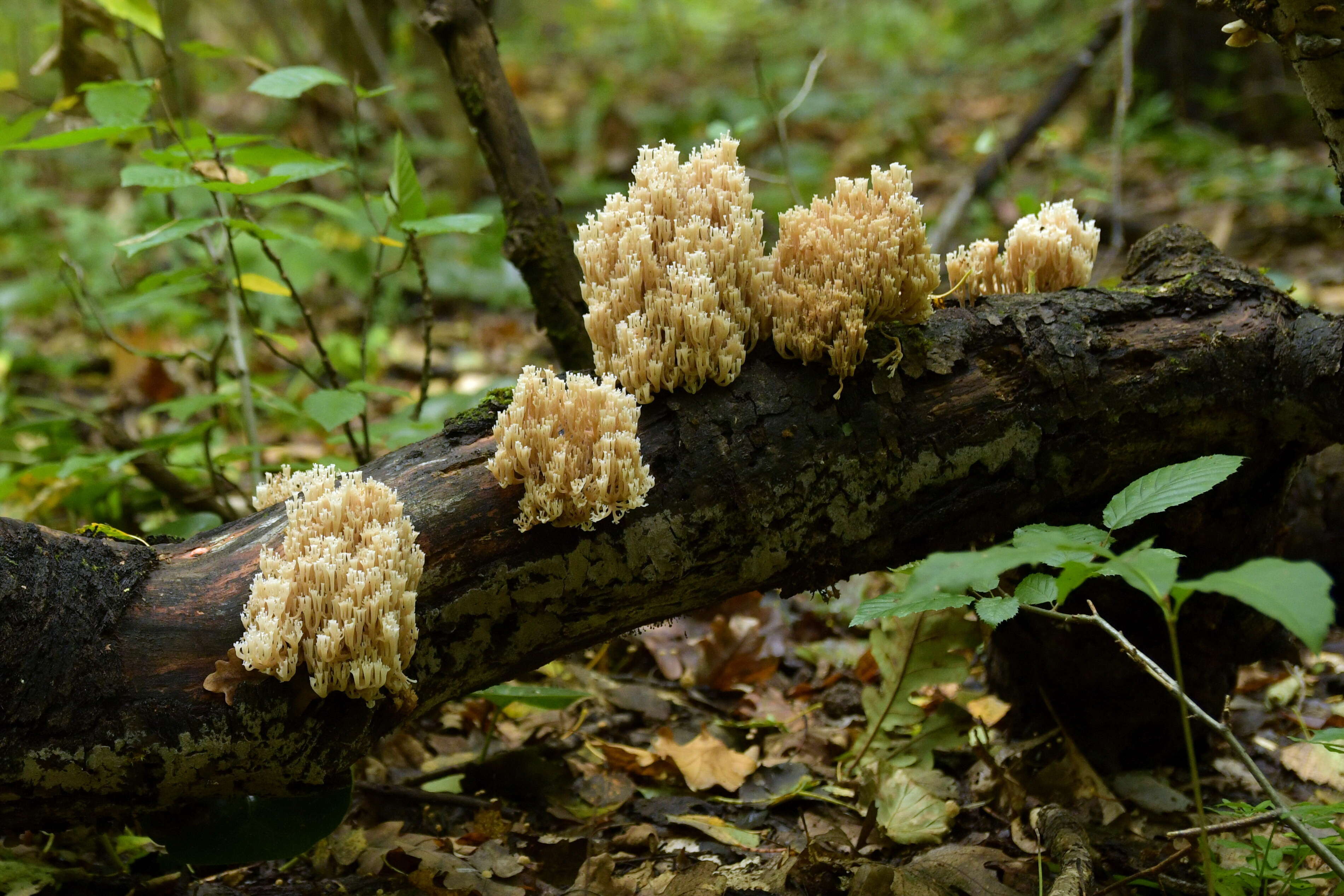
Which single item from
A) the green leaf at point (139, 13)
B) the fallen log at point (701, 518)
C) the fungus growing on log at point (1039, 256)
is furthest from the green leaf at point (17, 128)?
the fungus growing on log at point (1039, 256)

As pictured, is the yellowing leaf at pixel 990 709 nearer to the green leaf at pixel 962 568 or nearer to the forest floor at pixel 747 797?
the forest floor at pixel 747 797

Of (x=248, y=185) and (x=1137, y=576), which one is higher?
(x=248, y=185)

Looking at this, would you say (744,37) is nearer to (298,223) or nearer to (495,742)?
(298,223)

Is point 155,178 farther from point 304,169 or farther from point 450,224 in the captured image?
point 450,224

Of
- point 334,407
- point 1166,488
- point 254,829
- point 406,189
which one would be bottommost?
point 254,829

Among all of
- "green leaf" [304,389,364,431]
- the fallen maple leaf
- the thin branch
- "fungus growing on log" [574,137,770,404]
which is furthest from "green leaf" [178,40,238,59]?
the thin branch

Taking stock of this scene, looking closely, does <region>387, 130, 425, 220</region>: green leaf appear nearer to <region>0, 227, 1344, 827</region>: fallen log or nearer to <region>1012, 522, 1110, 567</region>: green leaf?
<region>0, 227, 1344, 827</region>: fallen log

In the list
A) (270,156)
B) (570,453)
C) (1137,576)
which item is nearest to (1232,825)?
(1137,576)

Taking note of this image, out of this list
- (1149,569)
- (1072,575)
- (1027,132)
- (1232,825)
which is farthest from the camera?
(1027,132)
